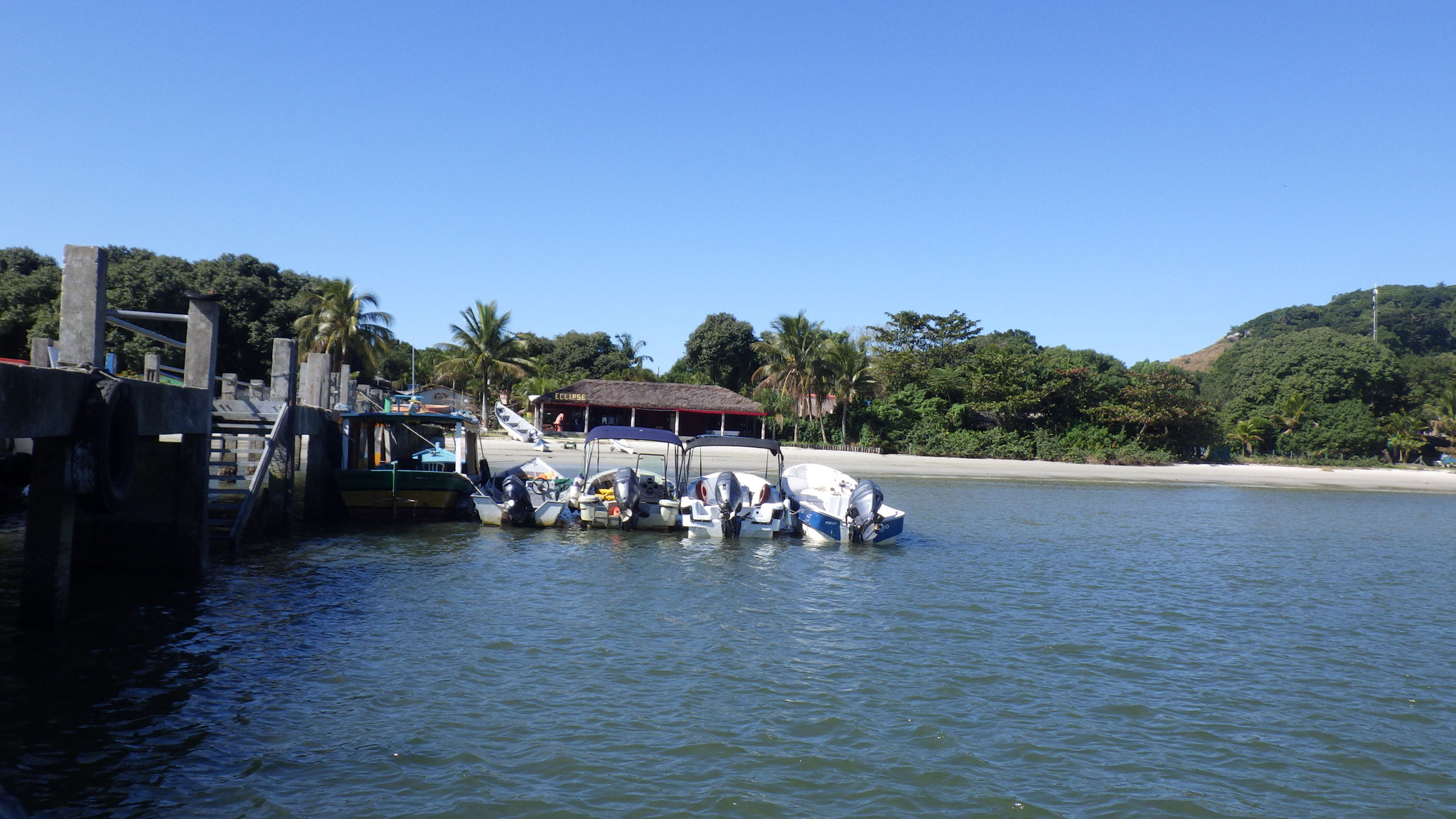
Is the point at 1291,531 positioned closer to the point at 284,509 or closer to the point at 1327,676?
the point at 1327,676

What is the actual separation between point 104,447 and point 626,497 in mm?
11818

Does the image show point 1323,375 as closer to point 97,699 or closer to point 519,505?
point 519,505

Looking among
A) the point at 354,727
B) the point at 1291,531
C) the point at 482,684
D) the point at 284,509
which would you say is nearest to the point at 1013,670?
the point at 482,684

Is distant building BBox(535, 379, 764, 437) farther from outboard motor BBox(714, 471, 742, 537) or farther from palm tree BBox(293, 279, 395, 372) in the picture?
outboard motor BBox(714, 471, 742, 537)

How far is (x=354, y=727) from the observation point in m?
7.62

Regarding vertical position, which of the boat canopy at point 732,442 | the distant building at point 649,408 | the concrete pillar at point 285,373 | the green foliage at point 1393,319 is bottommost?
the boat canopy at point 732,442

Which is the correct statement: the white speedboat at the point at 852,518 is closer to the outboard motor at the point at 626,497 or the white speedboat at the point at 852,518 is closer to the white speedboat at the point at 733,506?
the white speedboat at the point at 733,506

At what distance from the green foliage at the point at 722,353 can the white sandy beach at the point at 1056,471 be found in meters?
19.3

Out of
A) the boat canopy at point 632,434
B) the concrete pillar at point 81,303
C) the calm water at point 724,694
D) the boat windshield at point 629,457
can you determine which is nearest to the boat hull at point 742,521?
the boat canopy at point 632,434

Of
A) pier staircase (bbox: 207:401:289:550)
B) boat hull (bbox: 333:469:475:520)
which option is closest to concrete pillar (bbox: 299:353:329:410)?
pier staircase (bbox: 207:401:289:550)

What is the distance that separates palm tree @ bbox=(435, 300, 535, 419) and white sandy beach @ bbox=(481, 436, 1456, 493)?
26.4ft

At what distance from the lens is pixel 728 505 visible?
19.1 m

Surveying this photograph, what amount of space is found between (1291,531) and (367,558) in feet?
80.4

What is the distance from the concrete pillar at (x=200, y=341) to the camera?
11484mm
